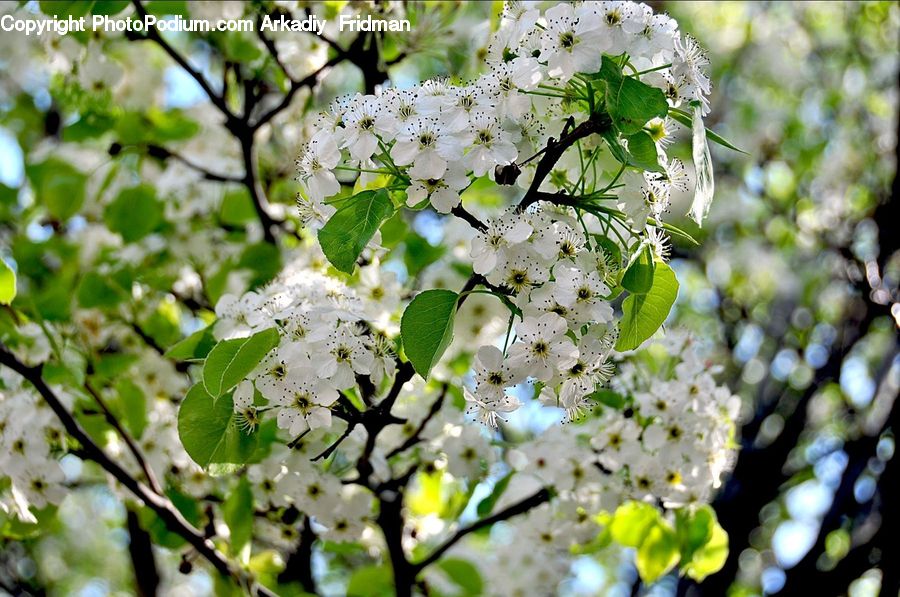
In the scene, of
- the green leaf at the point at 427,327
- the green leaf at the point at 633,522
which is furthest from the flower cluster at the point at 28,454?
the green leaf at the point at 633,522

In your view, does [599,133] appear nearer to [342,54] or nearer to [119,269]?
[342,54]

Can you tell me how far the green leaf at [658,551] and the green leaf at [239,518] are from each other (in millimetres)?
1191

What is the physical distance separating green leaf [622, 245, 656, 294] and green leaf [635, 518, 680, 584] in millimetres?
1363

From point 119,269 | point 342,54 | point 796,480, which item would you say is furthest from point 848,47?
point 119,269

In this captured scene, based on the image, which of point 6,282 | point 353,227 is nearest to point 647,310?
point 353,227

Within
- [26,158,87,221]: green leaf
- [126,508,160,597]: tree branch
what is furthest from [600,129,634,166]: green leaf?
[126,508,160,597]: tree branch

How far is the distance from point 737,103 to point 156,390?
216 inches

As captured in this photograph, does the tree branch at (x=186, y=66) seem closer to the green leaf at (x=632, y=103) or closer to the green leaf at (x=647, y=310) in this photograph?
the green leaf at (x=632, y=103)

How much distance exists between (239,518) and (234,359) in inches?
39.8

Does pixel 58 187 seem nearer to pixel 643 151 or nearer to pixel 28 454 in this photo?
pixel 28 454

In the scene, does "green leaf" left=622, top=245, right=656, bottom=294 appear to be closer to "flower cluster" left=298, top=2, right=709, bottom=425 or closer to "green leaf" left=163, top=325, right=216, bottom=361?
"flower cluster" left=298, top=2, right=709, bottom=425

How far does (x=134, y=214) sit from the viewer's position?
4066 mm

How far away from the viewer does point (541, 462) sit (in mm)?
3057

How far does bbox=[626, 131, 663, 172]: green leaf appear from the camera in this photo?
1.93 meters
